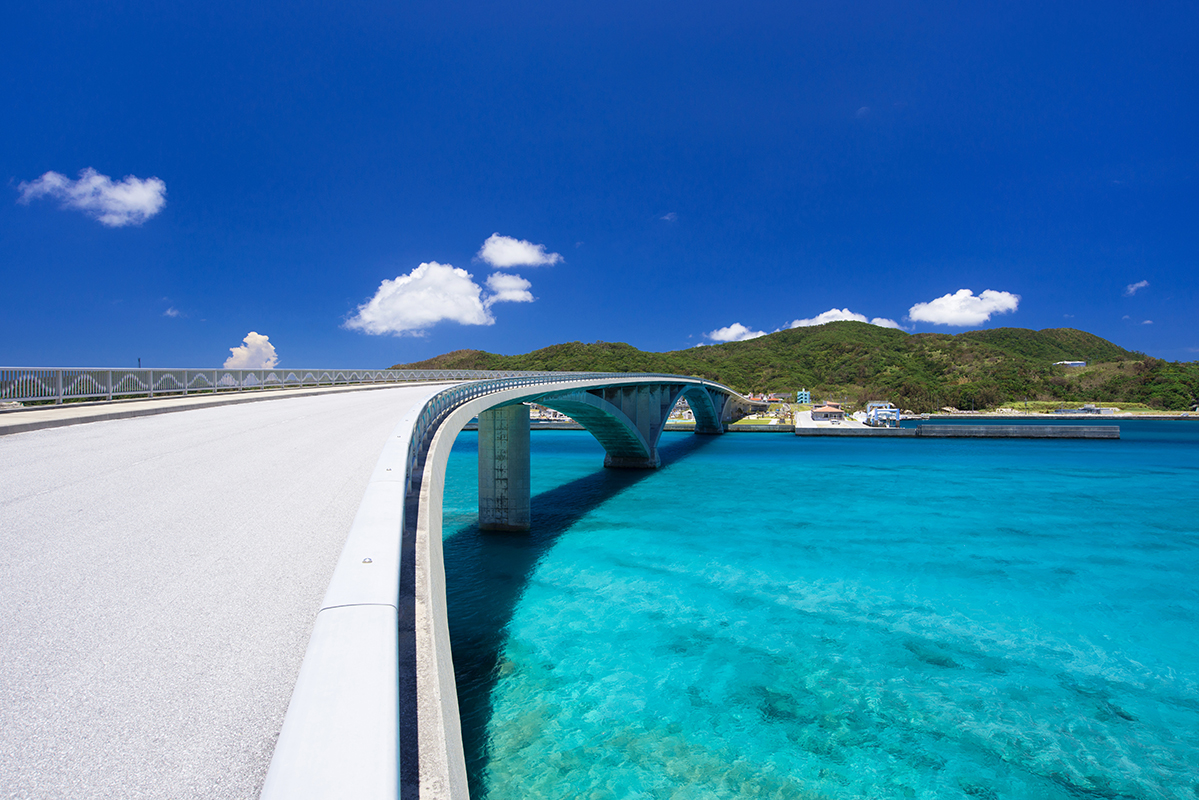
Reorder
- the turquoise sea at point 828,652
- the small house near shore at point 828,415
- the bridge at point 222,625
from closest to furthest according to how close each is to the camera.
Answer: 1. the bridge at point 222,625
2. the turquoise sea at point 828,652
3. the small house near shore at point 828,415

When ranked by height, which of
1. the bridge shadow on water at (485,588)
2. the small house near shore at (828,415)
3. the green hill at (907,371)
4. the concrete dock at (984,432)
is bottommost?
the bridge shadow on water at (485,588)

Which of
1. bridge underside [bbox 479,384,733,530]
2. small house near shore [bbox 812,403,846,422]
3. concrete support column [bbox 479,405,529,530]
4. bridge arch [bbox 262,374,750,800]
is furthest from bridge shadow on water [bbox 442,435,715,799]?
small house near shore [bbox 812,403,846,422]

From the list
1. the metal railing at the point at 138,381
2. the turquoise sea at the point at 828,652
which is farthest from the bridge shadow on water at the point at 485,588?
the metal railing at the point at 138,381

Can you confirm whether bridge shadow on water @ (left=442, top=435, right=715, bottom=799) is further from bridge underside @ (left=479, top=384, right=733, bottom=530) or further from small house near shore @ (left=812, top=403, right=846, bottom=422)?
small house near shore @ (left=812, top=403, right=846, bottom=422)

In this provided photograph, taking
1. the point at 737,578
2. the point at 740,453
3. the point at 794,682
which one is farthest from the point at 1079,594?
the point at 740,453

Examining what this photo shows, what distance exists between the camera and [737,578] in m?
18.4

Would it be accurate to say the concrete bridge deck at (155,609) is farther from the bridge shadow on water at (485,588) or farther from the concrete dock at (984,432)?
the concrete dock at (984,432)

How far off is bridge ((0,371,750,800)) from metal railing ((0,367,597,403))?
7800 mm

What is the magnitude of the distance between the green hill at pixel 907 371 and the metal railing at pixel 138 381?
237 feet

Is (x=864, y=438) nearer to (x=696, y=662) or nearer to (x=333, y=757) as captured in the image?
(x=696, y=662)

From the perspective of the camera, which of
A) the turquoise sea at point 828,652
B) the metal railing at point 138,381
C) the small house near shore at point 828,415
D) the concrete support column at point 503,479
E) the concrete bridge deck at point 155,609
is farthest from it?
the small house near shore at point 828,415

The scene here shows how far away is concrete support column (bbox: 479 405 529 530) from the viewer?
82.8 feet

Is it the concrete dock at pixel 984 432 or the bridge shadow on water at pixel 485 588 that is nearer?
the bridge shadow on water at pixel 485 588

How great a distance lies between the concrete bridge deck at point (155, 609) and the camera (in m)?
A: 2.53
